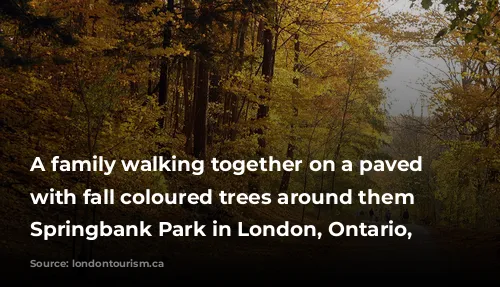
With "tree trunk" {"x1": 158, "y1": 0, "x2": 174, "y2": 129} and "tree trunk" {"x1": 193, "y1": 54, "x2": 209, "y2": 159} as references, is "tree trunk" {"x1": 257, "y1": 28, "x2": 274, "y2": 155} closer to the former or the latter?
"tree trunk" {"x1": 193, "y1": 54, "x2": 209, "y2": 159}

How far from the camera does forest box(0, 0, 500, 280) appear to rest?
11.4m

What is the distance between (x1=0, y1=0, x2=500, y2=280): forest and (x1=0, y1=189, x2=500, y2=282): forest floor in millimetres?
190

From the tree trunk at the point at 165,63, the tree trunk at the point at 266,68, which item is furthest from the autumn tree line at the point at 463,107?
the tree trunk at the point at 165,63

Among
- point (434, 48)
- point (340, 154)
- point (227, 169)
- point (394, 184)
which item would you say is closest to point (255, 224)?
point (227, 169)

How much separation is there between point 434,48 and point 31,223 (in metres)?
18.1

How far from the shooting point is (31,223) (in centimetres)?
1184

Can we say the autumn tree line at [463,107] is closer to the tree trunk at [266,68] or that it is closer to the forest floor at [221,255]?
the forest floor at [221,255]

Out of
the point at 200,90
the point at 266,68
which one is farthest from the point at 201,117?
the point at 266,68

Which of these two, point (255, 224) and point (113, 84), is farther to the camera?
Answer: point (255, 224)

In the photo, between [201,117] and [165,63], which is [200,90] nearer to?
[201,117]

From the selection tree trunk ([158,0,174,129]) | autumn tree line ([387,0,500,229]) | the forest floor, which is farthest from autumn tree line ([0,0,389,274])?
autumn tree line ([387,0,500,229])

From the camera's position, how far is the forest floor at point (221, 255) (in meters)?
10.7

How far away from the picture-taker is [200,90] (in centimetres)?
1948

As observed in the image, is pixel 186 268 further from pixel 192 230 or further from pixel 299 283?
pixel 192 230
